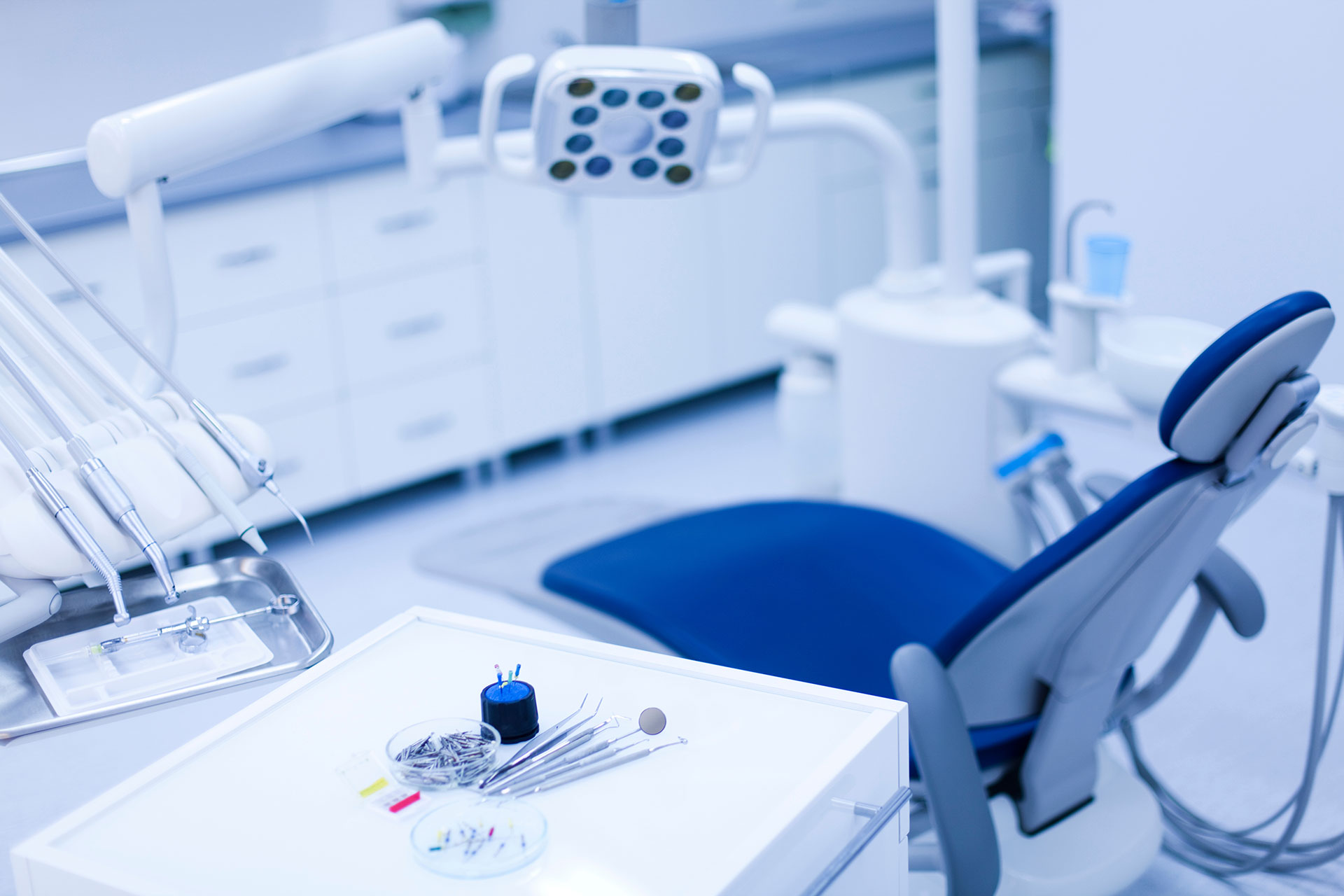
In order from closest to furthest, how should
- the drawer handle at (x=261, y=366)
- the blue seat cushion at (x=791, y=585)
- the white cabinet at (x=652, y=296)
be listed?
the blue seat cushion at (x=791, y=585), the drawer handle at (x=261, y=366), the white cabinet at (x=652, y=296)

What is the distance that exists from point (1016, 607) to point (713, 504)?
169 centimetres

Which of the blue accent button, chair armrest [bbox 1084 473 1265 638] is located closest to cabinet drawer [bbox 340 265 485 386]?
the blue accent button

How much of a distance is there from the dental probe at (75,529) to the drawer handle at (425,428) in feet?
6.50

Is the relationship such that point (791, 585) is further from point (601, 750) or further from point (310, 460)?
point (310, 460)

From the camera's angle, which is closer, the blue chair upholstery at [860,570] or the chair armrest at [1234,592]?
the blue chair upholstery at [860,570]

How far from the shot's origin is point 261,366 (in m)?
2.69

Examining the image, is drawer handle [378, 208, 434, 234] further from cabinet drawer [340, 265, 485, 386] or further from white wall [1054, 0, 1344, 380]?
white wall [1054, 0, 1344, 380]

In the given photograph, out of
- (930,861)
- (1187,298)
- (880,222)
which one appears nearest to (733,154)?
(880,222)

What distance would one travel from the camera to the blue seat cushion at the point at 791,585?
63.7 inches

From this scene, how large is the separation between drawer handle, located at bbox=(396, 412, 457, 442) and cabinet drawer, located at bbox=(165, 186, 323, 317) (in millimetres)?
381

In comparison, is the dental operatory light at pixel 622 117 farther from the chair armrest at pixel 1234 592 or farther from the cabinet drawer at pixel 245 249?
the cabinet drawer at pixel 245 249

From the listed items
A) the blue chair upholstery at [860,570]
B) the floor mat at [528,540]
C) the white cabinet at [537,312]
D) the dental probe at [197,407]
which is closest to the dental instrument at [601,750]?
the dental probe at [197,407]

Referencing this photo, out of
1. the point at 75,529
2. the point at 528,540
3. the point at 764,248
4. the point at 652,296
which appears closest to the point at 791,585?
the point at 75,529

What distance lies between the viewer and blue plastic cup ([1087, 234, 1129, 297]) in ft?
5.55
